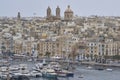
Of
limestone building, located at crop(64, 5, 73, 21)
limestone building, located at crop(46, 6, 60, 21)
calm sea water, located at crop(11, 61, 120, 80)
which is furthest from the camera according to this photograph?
limestone building, located at crop(46, 6, 60, 21)

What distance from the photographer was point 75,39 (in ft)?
164

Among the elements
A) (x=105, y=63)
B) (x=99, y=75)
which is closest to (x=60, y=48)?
(x=105, y=63)

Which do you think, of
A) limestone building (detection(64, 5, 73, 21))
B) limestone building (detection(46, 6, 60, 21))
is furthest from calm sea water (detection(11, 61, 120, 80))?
limestone building (detection(46, 6, 60, 21))

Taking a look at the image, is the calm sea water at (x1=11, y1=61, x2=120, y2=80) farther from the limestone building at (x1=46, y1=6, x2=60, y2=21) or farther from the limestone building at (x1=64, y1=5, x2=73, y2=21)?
the limestone building at (x1=46, y1=6, x2=60, y2=21)

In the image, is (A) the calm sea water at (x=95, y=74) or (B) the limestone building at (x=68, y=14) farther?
(B) the limestone building at (x=68, y=14)

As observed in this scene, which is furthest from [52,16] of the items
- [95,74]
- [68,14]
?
[95,74]

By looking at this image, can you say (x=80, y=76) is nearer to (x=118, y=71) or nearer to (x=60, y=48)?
(x=118, y=71)

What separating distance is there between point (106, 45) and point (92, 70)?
26.4 ft

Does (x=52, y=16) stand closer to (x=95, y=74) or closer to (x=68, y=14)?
(x=68, y=14)

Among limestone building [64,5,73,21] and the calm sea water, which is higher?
limestone building [64,5,73,21]

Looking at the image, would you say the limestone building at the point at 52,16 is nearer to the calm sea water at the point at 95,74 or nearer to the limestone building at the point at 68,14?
the limestone building at the point at 68,14

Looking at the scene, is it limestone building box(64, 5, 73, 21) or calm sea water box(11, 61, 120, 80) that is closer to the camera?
calm sea water box(11, 61, 120, 80)

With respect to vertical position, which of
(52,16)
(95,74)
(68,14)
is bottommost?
(95,74)

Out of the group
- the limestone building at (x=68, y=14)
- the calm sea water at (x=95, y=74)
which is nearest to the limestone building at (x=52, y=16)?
the limestone building at (x=68, y=14)
